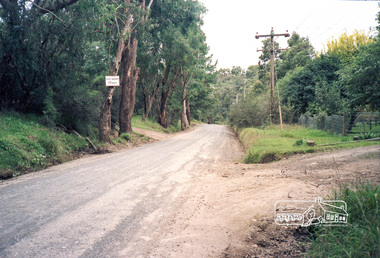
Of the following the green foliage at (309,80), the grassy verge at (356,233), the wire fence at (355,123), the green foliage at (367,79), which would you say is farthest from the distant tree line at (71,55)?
the green foliage at (309,80)

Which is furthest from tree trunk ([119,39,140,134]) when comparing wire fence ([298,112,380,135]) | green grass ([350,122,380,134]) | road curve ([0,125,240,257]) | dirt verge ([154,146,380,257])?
green grass ([350,122,380,134])

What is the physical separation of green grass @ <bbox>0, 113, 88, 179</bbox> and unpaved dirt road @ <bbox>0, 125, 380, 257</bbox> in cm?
98

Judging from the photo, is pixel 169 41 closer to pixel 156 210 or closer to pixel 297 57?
pixel 156 210

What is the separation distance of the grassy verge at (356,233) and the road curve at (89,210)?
2140 millimetres

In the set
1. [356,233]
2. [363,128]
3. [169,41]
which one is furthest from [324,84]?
[356,233]

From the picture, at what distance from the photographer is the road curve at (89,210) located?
3744mm

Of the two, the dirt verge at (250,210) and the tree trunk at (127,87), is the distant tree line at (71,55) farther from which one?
the dirt verge at (250,210)

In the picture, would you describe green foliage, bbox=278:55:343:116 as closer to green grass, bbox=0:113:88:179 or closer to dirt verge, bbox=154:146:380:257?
green grass, bbox=0:113:88:179

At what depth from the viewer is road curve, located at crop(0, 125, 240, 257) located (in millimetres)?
3744

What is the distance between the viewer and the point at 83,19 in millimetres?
13648

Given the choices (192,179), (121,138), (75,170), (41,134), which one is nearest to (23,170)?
(75,170)

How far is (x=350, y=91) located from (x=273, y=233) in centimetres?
1761

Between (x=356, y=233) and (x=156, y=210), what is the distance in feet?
10.8

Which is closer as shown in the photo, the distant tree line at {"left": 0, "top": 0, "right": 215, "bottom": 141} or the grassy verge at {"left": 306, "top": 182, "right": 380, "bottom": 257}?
the grassy verge at {"left": 306, "top": 182, "right": 380, "bottom": 257}
